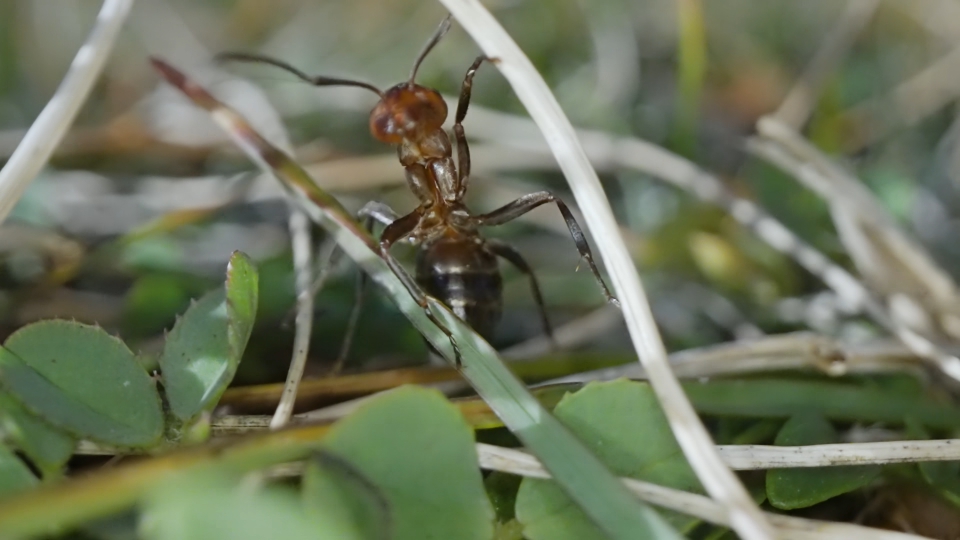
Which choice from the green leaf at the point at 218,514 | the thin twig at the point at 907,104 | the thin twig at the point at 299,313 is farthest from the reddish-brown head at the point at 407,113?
the thin twig at the point at 907,104

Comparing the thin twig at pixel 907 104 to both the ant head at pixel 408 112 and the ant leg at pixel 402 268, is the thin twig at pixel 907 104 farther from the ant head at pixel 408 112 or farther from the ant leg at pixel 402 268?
the ant leg at pixel 402 268

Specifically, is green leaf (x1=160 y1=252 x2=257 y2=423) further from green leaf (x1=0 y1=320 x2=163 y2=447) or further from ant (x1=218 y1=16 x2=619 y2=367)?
ant (x1=218 y1=16 x2=619 y2=367)

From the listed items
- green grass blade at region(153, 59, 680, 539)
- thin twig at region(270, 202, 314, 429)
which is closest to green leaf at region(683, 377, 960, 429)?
green grass blade at region(153, 59, 680, 539)

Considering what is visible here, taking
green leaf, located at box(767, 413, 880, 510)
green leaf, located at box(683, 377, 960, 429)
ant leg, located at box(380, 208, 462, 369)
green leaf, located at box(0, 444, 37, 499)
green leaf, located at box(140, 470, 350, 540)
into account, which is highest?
ant leg, located at box(380, 208, 462, 369)

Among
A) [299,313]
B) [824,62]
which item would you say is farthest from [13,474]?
[824,62]

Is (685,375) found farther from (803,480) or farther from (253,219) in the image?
(253,219)

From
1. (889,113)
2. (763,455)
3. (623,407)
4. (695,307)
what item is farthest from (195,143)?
(889,113)
